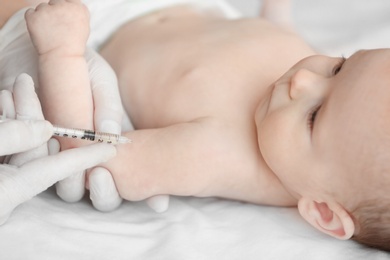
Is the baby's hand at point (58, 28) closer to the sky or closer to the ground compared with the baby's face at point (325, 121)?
closer to the sky

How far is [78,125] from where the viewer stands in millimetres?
976

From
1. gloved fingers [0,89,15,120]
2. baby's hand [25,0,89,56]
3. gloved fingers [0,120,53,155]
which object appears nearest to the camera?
gloved fingers [0,120,53,155]

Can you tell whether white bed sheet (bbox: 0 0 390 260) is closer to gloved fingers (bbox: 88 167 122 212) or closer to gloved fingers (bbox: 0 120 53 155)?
gloved fingers (bbox: 88 167 122 212)

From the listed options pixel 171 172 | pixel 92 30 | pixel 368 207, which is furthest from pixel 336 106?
pixel 92 30

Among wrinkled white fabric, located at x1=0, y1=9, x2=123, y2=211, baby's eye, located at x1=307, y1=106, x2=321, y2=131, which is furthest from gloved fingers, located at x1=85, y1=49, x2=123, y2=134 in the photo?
baby's eye, located at x1=307, y1=106, x2=321, y2=131

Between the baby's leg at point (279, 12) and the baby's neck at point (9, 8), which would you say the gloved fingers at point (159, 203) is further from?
the baby's leg at point (279, 12)

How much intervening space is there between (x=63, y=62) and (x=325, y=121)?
1.50 feet

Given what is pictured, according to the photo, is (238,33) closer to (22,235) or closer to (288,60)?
(288,60)

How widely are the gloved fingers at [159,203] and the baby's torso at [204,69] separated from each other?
0.15 m

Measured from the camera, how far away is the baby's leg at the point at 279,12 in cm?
147

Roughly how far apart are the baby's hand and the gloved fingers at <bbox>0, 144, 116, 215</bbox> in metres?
0.22

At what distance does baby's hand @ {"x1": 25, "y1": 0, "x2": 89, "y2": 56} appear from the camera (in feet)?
3.33

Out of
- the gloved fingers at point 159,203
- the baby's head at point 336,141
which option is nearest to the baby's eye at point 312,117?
the baby's head at point 336,141

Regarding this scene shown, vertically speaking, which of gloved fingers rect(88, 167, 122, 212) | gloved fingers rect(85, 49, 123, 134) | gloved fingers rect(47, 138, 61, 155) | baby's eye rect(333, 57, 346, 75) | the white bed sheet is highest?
baby's eye rect(333, 57, 346, 75)
